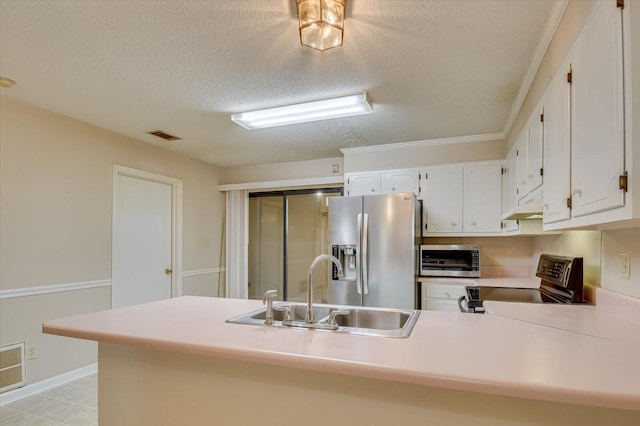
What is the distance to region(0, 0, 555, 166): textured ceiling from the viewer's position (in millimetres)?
1786

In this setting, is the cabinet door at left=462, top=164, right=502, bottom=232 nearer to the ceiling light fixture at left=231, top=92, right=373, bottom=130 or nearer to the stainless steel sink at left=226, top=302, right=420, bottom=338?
the ceiling light fixture at left=231, top=92, right=373, bottom=130

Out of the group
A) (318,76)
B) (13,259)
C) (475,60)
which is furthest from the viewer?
(13,259)

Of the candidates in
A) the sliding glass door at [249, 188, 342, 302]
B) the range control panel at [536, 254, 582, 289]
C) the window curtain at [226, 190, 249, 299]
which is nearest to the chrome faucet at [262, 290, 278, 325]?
the range control panel at [536, 254, 582, 289]

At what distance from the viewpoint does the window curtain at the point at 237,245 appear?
208 inches

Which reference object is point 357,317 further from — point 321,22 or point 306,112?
point 306,112

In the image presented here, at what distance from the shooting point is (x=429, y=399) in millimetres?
1212

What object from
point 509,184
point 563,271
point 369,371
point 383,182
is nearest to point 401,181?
point 383,182

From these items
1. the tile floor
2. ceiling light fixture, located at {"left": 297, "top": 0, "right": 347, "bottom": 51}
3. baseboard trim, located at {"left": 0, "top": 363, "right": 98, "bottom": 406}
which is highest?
ceiling light fixture, located at {"left": 297, "top": 0, "right": 347, "bottom": 51}

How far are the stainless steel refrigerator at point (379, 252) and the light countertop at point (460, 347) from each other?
5.15ft

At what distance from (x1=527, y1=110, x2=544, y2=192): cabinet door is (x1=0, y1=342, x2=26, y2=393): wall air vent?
13.2 ft

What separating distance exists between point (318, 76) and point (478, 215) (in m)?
2.31

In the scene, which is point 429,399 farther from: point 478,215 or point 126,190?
point 126,190

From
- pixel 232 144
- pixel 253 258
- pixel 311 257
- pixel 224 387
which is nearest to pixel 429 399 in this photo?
pixel 224 387

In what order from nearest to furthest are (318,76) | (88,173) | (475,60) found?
(475,60)
(318,76)
(88,173)
